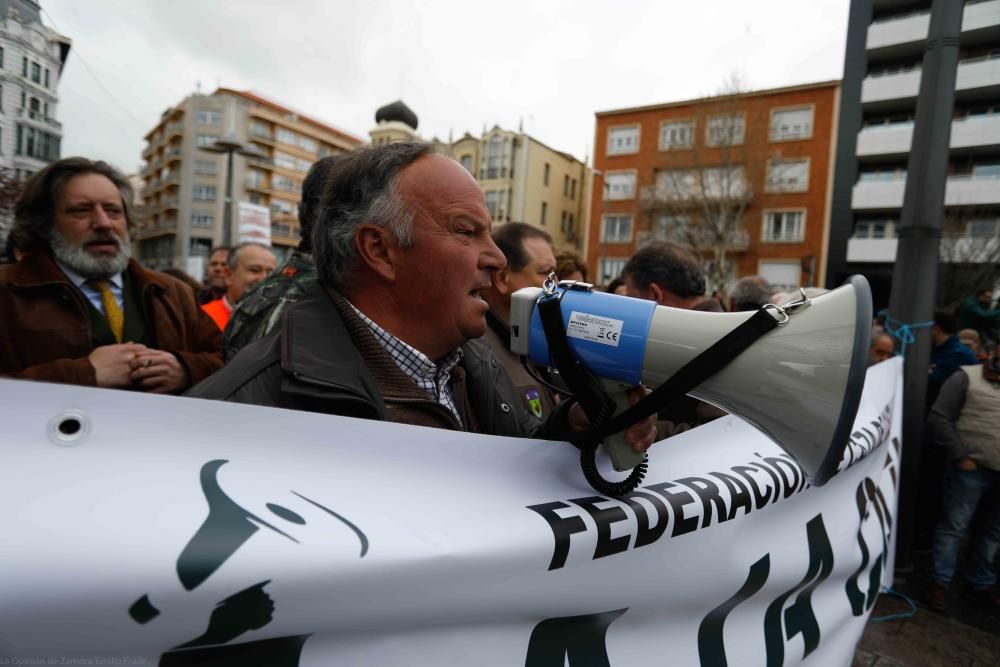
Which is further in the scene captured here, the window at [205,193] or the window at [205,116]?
the window at [205,193]

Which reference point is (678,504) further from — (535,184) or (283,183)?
(283,183)

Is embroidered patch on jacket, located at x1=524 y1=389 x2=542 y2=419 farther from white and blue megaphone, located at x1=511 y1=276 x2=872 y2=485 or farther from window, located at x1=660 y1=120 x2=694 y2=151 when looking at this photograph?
window, located at x1=660 y1=120 x2=694 y2=151

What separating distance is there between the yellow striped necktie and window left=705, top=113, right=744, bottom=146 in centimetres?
2716

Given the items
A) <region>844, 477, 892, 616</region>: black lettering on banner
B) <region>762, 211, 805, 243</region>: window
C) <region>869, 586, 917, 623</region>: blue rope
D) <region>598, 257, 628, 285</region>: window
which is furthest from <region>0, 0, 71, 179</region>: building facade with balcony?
<region>598, 257, 628, 285</region>: window

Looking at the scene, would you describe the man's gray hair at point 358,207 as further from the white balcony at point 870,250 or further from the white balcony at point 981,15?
the white balcony at point 870,250

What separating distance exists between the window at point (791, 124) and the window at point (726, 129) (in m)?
5.50

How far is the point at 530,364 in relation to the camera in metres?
1.25

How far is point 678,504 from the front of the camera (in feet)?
4.19

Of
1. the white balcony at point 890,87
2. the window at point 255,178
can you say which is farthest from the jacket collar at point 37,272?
the window at point 255,178

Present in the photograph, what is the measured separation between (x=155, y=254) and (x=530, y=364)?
48175mm

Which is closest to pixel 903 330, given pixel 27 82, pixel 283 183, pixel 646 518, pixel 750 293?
pixel 750 293

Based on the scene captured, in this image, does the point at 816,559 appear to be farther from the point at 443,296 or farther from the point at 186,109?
the point at 186,109

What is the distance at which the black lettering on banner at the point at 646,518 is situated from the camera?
1175 millimetres

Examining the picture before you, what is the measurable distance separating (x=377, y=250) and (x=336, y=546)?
29.8 inches
